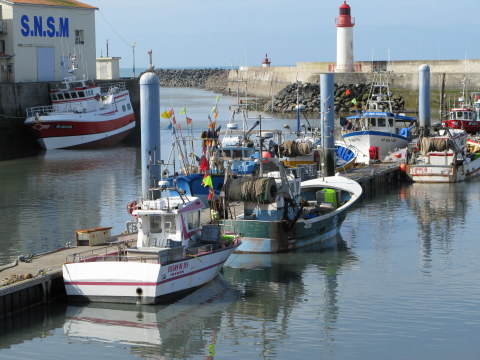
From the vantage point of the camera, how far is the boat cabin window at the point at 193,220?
59.5 ft

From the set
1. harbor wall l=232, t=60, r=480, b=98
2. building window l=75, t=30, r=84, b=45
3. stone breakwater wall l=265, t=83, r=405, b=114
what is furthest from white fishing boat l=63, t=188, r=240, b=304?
stone breakwater wall l=265, t=83, r=405, b=114

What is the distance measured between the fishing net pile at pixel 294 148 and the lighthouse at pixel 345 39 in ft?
137

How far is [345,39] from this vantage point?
70.6 m

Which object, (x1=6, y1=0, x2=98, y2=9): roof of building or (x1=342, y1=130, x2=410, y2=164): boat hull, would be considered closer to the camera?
(x1=342, y1=130, x2=410, y2=164): boat hull

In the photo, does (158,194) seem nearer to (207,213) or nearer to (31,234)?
(207,213)

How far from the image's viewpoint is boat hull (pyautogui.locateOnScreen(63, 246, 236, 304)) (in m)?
16.5

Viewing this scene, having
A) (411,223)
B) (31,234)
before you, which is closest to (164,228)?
(31,234)

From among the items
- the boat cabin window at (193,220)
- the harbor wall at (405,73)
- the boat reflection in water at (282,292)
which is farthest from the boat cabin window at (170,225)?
the harbor wall at (405,73)

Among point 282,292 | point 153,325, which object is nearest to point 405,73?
point 282,292

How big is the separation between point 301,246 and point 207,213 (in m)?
2.67

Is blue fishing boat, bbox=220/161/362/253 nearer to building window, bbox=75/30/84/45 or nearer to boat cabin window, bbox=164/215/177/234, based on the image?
boat cabin window, bbox=164/215/177/234

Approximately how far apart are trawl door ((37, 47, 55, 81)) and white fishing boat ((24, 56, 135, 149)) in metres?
1.53

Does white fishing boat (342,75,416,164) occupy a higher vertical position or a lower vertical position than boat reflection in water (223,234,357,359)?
higher

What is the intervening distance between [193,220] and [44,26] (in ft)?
121
